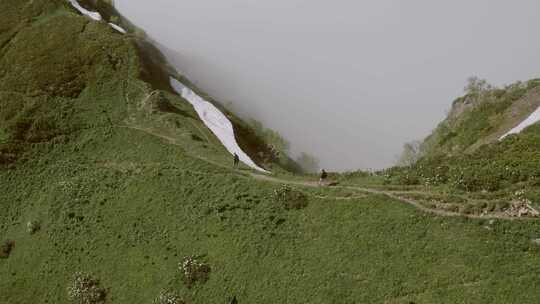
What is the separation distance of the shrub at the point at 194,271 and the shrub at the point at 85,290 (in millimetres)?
8236

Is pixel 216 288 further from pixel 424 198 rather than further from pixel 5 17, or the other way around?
pixel 5 17

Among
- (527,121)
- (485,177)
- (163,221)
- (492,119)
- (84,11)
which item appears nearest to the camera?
(485,177)

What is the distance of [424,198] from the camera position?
111ft

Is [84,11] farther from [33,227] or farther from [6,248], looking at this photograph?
[6,248]

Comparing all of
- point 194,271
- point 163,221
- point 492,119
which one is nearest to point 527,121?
point 492,119

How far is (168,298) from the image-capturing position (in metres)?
34.4

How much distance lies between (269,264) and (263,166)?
75.2ft

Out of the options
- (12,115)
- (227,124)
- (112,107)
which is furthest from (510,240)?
(12,115)

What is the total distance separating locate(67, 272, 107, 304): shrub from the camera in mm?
38375

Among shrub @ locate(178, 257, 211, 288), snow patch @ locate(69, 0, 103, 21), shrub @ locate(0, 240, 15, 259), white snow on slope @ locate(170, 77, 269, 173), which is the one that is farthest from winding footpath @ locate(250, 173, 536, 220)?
snow patch @ locate(69, 0, 103, 21)

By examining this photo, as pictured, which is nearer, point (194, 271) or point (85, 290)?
point (194, 271)

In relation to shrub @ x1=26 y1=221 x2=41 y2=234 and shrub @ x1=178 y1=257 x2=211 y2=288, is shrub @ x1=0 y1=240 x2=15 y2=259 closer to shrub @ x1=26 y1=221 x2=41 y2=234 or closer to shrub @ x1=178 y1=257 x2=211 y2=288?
shrub @ x1=26 y1=221 x2=41 y2=234

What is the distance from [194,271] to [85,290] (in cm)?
1097

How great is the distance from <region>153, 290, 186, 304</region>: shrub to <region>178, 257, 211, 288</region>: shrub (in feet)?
4.06
